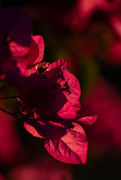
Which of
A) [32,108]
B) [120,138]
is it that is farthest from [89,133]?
[32,108]

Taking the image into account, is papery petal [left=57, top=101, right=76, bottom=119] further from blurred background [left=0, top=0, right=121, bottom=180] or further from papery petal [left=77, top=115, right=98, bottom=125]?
blurred background [left=0, top=0, right=121, bottom=180]

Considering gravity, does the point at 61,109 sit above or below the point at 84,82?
above

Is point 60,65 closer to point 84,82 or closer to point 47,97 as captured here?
point 47,97

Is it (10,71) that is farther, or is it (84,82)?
(84,82)

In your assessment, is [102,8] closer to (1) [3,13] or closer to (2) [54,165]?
(1) [3,13]

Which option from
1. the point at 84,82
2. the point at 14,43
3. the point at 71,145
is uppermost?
the point at 14,43

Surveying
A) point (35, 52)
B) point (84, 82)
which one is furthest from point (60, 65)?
point (84, 82)
